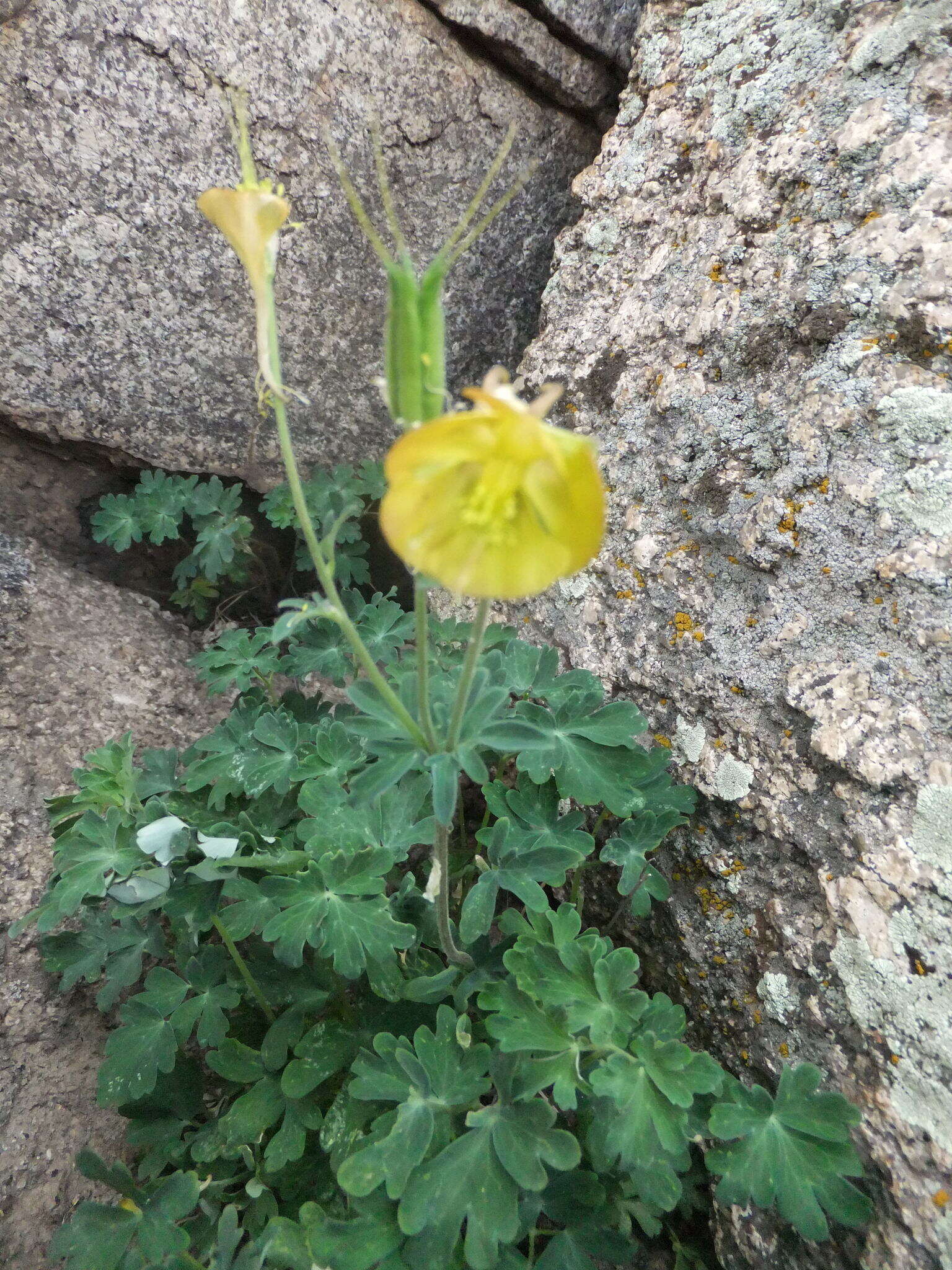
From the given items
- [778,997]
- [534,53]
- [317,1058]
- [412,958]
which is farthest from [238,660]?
[534,53]

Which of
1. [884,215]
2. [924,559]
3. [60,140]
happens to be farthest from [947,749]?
[60,140]

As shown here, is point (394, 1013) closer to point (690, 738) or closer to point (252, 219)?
point (690, 738)

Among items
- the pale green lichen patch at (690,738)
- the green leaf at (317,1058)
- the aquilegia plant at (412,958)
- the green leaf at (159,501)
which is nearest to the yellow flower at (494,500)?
the aquilegia plant at (412,958)

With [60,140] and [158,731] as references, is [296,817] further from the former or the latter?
[60,140]

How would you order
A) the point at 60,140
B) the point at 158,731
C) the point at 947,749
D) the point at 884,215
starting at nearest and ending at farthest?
the point at 947,749 → the point at 884,215 → the point at 60,140 → the point at 158,731

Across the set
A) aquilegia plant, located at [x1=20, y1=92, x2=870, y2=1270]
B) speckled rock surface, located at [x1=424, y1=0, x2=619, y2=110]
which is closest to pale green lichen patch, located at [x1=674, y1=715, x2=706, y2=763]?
aquilegia plant, located at [x1=20, y1=92, x2=870, y2=1270]

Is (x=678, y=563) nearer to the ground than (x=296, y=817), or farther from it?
farther from it

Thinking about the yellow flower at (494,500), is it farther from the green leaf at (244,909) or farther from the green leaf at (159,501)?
the green leaf at (159,501)
